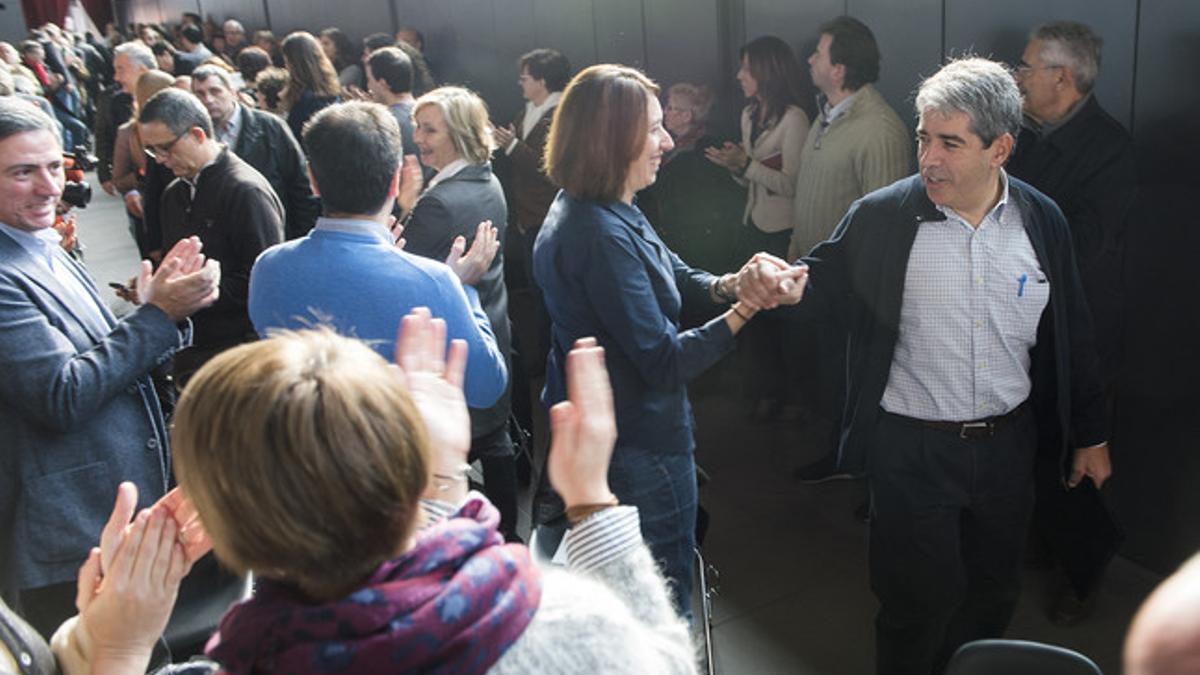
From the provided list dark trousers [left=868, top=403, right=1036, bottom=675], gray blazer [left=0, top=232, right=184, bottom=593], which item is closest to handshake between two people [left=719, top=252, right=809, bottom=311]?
dark trousers [left=868, top=403, right=1036, bottom=675]

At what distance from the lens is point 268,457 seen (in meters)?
0.96

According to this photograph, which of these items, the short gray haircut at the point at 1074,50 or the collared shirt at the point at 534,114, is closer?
the short gray haircut at the point at 1074,50

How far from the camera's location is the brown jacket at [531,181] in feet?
17.9

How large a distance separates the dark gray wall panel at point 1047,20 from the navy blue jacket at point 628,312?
186 centimetres

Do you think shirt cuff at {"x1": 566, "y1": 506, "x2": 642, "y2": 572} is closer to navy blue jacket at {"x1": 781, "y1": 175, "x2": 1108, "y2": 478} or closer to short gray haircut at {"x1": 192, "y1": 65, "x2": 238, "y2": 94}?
navy blue jacket at {"x1": 781, "y1": 175, "x2": 1108, "y2": 478}

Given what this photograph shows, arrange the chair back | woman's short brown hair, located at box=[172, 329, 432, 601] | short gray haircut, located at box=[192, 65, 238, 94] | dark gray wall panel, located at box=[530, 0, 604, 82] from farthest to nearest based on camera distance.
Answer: dark gray wall panel, located at box=[530, 0, 604, 82] < short gray haircut, located at box=[192, 65, 238, 94] < the chair back < woman's short brown hair, located at box=[172, 329, 432, 601]

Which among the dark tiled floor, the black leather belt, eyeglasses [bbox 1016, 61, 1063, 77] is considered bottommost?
the dark tiled floor

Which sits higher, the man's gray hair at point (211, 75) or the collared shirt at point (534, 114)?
the man's gray hair at point (211, 75)

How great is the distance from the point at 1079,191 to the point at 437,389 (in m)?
2.59

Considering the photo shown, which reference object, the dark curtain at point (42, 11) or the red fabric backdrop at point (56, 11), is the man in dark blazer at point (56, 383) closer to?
the red fabric backdrop at point (56, 11)

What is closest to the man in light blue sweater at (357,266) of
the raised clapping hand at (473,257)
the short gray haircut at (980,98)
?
the raised clapping hand at (473,257)

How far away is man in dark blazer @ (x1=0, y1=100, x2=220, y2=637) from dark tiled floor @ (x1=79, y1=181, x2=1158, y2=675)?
6.17 feet

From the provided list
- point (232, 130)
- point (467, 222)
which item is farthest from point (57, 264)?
point (232, 130)

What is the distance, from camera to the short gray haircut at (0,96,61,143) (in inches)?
85.0
